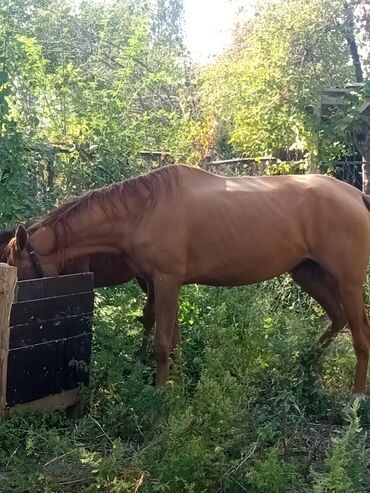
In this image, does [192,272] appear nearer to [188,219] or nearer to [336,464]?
[188,219]

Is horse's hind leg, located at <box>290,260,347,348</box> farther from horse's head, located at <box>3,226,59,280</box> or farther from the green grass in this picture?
horse's head, located at <box>3,226,59,280</box>

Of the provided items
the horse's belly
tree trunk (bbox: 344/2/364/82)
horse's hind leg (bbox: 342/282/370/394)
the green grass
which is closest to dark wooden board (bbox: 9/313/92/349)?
the green grass

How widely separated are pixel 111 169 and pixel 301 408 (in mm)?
3383

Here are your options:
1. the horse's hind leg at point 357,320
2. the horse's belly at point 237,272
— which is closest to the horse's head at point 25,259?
the horse's belly at point 237,272

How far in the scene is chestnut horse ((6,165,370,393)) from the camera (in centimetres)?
438

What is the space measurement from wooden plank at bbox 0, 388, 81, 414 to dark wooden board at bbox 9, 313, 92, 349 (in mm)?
338

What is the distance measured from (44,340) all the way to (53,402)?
15.3 inches

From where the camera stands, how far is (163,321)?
14.2ft

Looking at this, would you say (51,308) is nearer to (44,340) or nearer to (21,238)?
(44,340)

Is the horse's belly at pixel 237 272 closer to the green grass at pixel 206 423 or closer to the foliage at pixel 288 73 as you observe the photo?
the green grass at pixel 206 423

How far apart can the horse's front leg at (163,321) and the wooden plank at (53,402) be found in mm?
597

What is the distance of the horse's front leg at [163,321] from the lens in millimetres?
4309

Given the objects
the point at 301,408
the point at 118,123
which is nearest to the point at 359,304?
the point at 301,408

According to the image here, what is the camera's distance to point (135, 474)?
292cm
